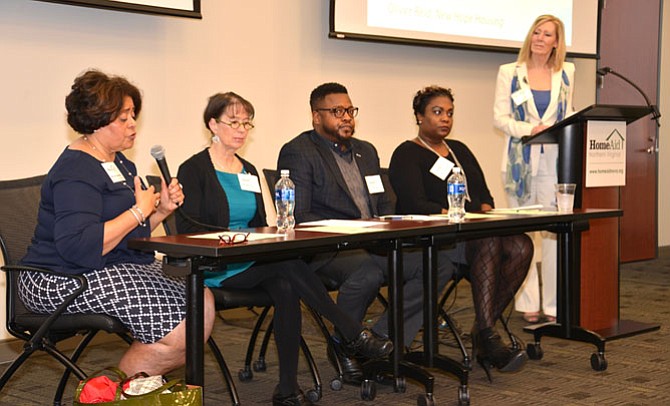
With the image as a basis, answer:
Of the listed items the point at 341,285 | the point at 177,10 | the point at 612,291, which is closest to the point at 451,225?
the point at 341,285

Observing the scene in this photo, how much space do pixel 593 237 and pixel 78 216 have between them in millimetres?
2777

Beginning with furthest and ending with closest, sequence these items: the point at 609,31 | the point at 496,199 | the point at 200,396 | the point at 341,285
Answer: the point at 609,31, the point at 496,199, the point at 341,285, the point at 200,396

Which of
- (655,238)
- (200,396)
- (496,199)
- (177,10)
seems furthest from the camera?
(655,238)

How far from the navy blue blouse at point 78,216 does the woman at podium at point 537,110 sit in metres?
2.56

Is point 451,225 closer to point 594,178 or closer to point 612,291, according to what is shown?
point 594,178

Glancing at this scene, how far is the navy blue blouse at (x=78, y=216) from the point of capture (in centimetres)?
284

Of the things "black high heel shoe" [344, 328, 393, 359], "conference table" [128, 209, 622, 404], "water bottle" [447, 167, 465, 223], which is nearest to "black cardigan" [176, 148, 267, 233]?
"conference table" [128, 209, 622, 404]

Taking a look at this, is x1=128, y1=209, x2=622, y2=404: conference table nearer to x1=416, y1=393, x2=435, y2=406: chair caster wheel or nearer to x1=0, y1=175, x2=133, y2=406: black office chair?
x1=416, y1=393, x2=435, y2=406: chair caster wheel

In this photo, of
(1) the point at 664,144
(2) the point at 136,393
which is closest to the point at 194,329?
(2) the point at 136,393

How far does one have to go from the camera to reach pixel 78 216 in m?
2.84

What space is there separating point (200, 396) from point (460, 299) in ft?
11.6

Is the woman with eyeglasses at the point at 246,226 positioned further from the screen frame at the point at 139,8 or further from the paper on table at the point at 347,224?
the screen frame at the point at 139,8

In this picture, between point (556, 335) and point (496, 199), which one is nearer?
point (556, 335)

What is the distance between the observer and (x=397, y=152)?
14.0 feet
